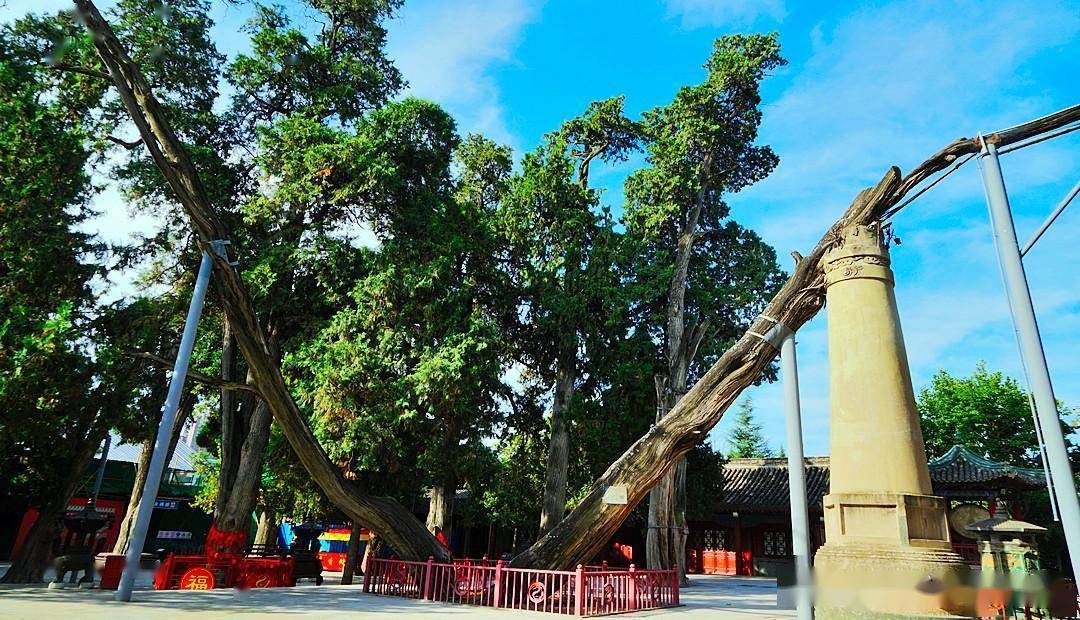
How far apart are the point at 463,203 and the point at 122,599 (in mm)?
12043

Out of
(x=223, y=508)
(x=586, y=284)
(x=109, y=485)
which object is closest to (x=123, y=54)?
(x=223, y=508)

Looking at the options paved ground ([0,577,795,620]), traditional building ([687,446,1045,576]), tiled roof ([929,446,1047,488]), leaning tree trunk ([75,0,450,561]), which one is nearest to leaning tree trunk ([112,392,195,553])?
paved ground ([0,577,795,620])

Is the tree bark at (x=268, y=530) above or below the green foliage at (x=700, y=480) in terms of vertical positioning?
below

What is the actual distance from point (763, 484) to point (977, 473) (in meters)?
9.44

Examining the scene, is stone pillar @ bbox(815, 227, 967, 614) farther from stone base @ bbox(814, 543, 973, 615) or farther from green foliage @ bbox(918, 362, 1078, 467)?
green foliage @ bbox(918, 362, 1078, 467)

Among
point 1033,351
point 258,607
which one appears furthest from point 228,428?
point 1033,351

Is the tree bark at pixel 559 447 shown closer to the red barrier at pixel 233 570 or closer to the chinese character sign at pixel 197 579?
the red barrier at pixel 233 570

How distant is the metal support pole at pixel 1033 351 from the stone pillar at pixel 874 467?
7.02ft

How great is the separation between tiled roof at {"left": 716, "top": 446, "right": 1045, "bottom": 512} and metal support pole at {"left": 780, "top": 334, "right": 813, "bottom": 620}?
12.9m

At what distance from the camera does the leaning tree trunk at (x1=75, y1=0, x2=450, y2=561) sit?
10.3 metres

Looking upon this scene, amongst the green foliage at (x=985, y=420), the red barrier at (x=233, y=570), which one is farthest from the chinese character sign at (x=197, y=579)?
the green foliage at (x=985, y=420)

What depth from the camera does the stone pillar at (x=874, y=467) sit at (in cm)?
639

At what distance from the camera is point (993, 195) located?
5.44 meters

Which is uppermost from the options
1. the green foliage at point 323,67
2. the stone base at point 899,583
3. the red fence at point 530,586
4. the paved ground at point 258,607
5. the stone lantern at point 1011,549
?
the green foliage at point 323,67
